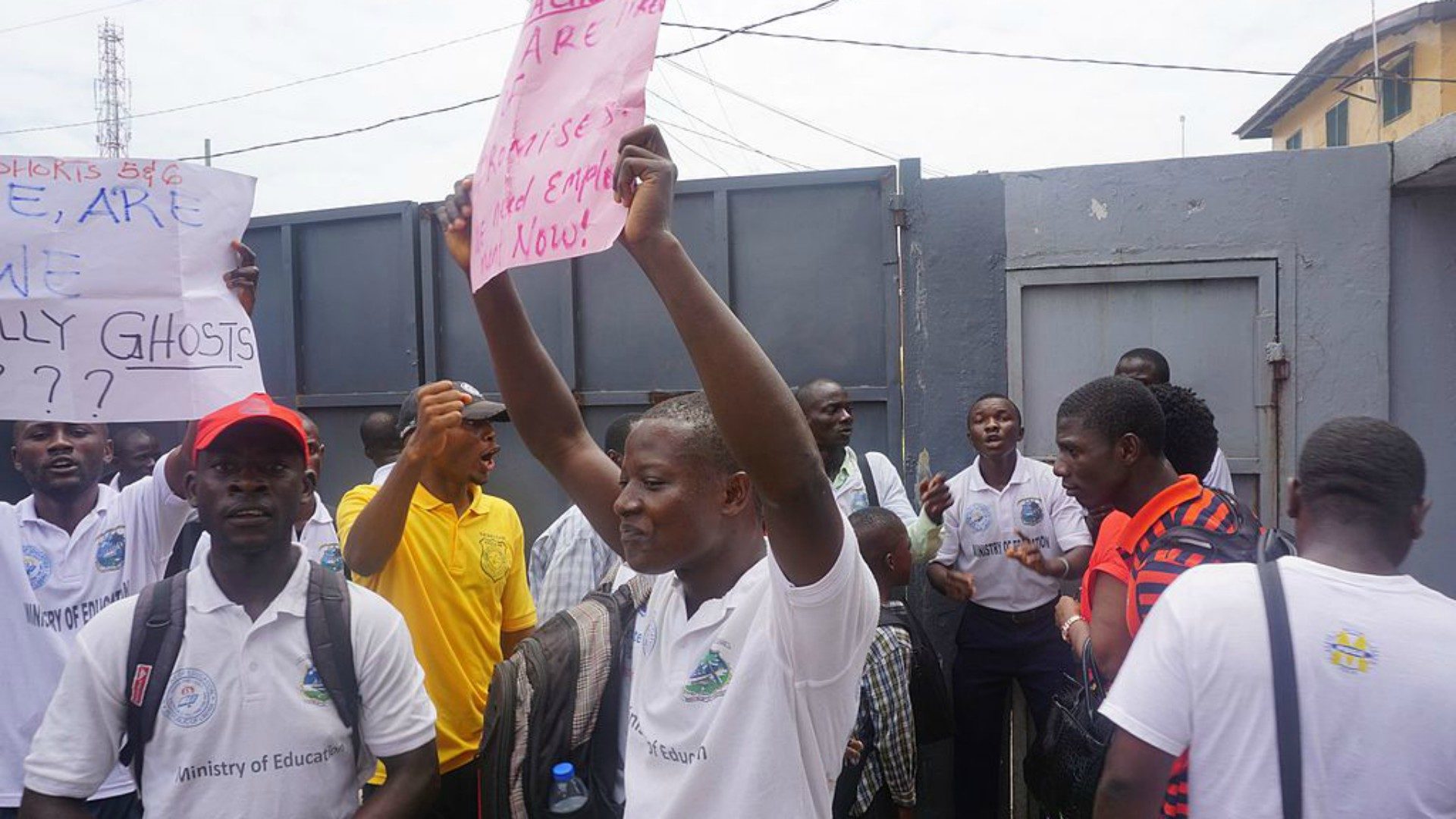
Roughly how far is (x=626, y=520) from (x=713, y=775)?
47 centimetres

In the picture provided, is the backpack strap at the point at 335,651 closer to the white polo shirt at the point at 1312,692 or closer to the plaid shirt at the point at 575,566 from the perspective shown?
the white polo shirt at the point at 1312,692

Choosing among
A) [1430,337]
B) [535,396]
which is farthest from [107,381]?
[1430,337]

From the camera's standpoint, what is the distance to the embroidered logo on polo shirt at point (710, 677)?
1784 mm

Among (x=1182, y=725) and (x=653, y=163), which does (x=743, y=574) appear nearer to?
(x=653, y=163)

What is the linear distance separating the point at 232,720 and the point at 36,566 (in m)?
1.49

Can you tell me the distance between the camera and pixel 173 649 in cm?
208

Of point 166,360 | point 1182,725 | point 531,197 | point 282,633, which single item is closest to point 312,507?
point 166,360

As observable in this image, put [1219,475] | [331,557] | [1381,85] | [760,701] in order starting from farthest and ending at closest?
[1381,85] → [1219,475] → [331,557] → [760,701]

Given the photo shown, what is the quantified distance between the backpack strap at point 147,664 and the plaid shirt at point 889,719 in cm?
209

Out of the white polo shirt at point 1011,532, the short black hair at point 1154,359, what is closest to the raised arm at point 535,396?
the white polo shirt at point 1011,532

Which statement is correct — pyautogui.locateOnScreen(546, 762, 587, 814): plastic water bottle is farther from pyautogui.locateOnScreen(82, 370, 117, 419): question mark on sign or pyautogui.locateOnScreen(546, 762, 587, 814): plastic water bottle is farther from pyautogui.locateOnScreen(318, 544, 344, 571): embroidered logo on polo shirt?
pyautogui.locateOnScreen(318, 544, 344, 571): embroidered logo on polo shirt

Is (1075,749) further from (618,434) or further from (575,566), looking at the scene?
(618,434)

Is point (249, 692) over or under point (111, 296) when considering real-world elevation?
under

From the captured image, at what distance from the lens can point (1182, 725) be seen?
203 cm
